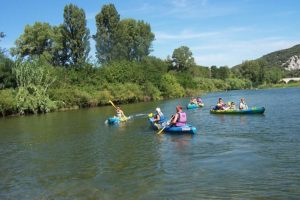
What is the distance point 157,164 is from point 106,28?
76.6 m

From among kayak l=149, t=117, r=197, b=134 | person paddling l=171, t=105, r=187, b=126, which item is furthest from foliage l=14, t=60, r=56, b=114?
person paddling l=171, t=105, r=187, b=126

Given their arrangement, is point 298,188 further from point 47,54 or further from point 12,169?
point 47,54

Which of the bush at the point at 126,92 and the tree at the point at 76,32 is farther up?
the tree at the point at 76,32

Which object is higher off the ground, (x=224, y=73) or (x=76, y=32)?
(x=76, y=32)

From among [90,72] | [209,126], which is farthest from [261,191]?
[90,72]

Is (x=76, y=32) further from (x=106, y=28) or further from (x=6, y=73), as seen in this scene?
(x=6, y=73)

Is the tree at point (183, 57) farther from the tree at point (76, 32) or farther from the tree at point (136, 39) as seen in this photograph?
the tree at point (76, 32)

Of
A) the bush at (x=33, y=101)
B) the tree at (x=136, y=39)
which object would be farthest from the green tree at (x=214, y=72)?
the bush at (x=33, y=101)

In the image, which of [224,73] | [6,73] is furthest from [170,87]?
[224,73]

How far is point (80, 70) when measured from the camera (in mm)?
79125

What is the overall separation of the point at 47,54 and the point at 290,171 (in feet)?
238

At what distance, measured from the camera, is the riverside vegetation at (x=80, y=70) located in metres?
59.6

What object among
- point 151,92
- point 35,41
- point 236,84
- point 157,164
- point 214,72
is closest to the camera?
point 157,164

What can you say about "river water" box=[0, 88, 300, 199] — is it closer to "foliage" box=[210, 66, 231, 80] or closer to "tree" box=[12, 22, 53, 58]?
"tree" box=[12, 22, 53, 58]
